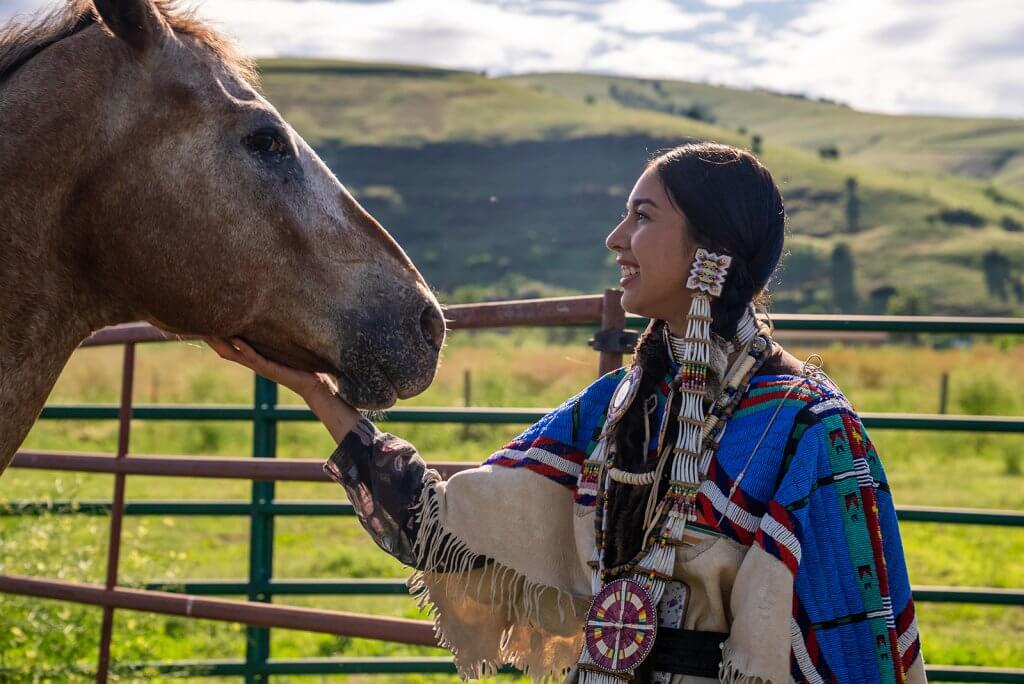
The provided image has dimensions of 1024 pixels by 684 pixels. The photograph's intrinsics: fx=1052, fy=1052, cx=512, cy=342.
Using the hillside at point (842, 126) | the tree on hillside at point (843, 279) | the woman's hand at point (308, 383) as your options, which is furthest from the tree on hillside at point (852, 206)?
the woman's hand at point (308, 383)

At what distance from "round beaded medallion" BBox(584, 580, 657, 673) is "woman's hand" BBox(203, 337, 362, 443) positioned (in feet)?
2.29

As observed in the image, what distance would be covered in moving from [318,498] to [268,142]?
945 centimetres

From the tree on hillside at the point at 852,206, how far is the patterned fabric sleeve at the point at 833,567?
64334 millimetres

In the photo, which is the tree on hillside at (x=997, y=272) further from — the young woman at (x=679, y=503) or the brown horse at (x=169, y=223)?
the brown horse at (x=169, y=223)

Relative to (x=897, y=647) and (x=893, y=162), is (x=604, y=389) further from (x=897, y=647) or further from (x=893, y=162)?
(x=893, y=162)

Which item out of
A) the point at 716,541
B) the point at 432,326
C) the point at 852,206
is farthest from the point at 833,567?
the point at 852,206

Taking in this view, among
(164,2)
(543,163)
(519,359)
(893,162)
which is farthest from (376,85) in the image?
(164,2)

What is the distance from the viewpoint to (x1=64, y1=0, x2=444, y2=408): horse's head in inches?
84.4

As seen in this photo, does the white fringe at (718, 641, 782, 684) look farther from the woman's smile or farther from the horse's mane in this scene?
the horse's mane

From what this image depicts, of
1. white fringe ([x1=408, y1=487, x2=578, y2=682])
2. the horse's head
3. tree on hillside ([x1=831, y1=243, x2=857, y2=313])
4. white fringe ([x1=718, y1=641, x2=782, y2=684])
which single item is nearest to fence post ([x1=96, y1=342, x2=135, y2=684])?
the horse's head

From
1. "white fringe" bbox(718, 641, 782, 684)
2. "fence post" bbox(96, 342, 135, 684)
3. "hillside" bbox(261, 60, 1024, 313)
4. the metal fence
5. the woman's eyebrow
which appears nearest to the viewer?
"white fringe" bbox(718, 641, 782, 684)

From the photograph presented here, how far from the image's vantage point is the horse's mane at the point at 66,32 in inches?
84.6

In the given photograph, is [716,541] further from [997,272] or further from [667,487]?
Answer: [997,272]

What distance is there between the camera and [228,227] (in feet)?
7.18
